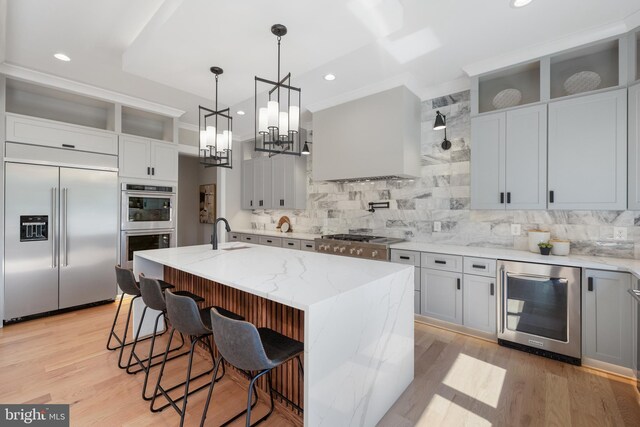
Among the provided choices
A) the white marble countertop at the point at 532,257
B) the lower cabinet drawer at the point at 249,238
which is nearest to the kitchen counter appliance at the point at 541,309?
the white marble countertop at the point at 532,257

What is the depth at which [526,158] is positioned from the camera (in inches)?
113

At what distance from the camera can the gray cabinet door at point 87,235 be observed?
3590mm

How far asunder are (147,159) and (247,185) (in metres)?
2.00

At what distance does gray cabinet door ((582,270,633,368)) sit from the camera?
2.23 meters

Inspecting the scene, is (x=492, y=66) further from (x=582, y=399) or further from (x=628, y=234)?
(x=582, y=399)

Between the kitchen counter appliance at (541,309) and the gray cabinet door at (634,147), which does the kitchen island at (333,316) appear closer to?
the kitchen counter appliance at (541,309)

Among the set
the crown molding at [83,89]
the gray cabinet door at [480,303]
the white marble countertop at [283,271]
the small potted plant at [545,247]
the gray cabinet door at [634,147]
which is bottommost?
the gray cabinet door at [480,303]

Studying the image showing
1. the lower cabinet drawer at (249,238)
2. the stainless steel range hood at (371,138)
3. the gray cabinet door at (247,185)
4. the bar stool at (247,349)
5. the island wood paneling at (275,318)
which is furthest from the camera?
the gray cabinet door at (247,185)

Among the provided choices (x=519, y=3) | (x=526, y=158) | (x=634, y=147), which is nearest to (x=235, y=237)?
(x=526, y=158)

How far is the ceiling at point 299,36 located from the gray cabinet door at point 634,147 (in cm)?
59

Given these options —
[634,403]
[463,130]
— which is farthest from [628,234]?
[463,130]

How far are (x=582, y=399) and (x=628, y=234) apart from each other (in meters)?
1.58

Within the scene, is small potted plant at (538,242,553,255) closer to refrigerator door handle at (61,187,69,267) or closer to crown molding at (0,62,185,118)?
crown molding at (0,62,185,118)

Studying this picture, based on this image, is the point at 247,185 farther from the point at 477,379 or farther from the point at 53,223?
the point at 477,379
